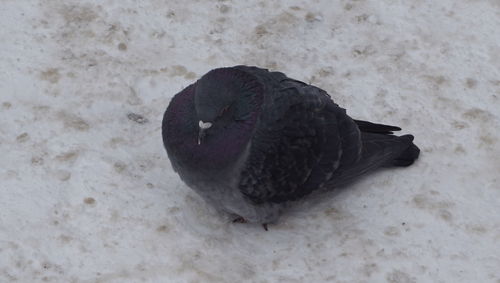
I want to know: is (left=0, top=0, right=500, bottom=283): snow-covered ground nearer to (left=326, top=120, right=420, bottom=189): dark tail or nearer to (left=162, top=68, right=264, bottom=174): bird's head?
(left=326, top=120, right=420, bottom=189): dark tail

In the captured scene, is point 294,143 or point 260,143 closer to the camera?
point 260,143

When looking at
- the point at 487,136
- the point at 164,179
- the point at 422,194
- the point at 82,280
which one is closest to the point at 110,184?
the point at 164,179

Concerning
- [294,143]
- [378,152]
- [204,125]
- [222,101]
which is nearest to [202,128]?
[204,125]

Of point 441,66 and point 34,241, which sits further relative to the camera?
point 441,66

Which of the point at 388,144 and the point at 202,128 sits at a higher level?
the point at 202,128

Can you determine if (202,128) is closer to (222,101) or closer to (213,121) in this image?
(213,121)

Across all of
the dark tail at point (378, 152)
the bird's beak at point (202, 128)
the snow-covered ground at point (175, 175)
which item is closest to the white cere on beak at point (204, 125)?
the bird's beak at point (202, 128)

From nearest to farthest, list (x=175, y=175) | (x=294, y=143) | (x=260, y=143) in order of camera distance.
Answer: (x=260, y=143) < (x=294, y=143) < (x=175, y=175)

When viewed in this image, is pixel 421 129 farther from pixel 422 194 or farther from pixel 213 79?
pixel 213 79
